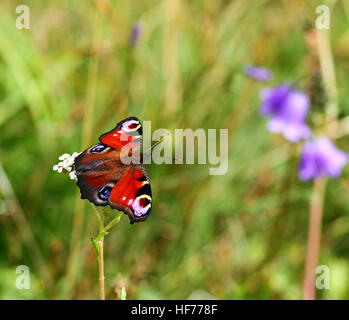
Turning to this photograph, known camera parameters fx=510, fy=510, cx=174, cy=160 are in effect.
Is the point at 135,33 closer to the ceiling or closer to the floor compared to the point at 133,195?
closer to the ceiling

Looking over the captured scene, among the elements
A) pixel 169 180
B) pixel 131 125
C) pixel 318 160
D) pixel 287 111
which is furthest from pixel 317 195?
pixel 131 125

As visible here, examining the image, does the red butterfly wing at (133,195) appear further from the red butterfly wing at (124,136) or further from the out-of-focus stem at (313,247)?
the out-of-focus stem at (313,247)

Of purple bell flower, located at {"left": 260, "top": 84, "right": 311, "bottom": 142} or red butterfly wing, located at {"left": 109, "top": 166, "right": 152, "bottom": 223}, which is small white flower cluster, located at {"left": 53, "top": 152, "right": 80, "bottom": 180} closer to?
red butterfly wing, located at {"left": 109, "top": 166, "right": 152, "bottom": 223}

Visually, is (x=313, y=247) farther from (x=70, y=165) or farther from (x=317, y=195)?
(x=70, y=165)

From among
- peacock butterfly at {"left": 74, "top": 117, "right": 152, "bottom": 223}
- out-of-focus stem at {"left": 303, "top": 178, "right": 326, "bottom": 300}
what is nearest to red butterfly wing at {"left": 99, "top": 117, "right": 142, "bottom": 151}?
peacock butterfly at {"left": 74, "top": 117, "right": 152, "bottom": 223}

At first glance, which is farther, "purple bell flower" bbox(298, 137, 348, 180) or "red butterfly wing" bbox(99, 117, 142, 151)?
"purple bell flower" bbox(298, 137, 348, 180)

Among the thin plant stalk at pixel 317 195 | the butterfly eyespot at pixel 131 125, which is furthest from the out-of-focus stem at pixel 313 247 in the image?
the butterfly eyespot at pixel 131 125
